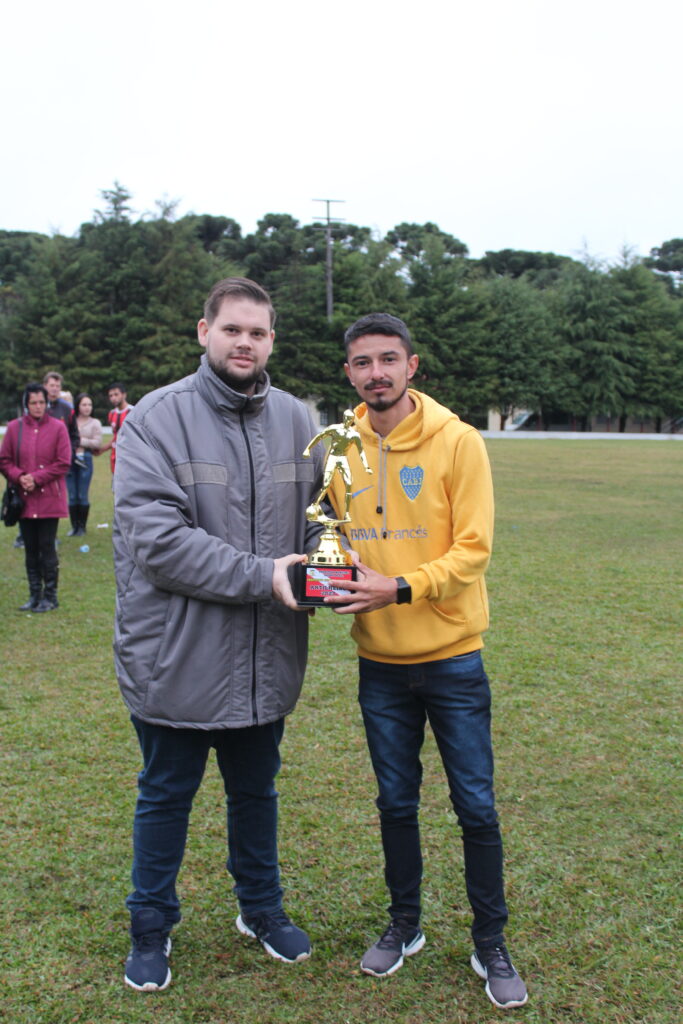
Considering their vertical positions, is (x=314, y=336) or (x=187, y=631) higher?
(x=314, y=336)

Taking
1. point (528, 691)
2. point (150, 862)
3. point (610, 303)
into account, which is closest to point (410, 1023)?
point (150, 862)

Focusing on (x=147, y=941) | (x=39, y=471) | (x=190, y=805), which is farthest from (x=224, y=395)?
(x=39, y=471)

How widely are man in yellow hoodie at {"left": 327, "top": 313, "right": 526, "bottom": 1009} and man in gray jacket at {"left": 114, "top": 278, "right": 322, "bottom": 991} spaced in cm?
25

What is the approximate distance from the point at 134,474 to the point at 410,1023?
1.77m

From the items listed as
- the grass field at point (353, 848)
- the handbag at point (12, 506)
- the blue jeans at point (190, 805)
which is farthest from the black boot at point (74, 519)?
the blue jeans at point (190, 805)

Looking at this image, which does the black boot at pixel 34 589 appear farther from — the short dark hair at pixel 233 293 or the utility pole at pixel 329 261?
the utility pole at pixel 329 261

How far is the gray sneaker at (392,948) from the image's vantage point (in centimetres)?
277

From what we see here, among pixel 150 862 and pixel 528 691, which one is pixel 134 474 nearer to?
pixel 150 862

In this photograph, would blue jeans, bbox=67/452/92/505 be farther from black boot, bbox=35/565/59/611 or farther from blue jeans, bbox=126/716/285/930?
blue jeans, bbox=126/716/285/930

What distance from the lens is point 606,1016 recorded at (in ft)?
8.41

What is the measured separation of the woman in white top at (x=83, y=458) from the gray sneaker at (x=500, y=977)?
8.79 metres

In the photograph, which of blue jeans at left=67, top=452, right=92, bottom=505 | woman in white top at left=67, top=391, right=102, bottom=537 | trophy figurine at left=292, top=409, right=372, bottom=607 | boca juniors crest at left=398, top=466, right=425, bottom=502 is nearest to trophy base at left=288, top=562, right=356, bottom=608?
trophy figurine at left=292, top=409, right=372, bottom=607

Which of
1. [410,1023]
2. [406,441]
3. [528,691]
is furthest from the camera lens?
[528,691]

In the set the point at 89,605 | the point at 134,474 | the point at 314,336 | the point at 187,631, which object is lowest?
the point at 89,605
